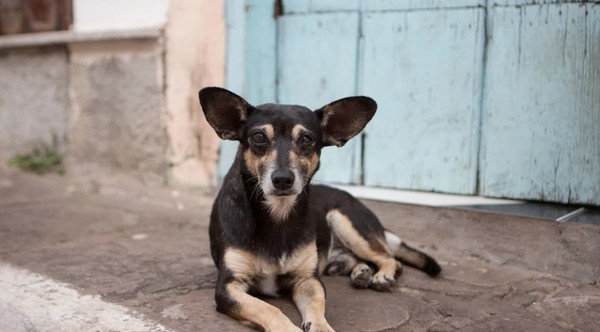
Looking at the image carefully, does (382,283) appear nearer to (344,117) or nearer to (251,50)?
(344,117)

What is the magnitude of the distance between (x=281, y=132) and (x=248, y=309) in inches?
28.2

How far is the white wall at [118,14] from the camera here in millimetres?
4902

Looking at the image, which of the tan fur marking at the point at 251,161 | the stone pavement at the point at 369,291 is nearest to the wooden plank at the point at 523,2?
the stone pavement at the point at 369,291

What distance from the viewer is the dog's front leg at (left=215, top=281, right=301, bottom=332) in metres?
2.30

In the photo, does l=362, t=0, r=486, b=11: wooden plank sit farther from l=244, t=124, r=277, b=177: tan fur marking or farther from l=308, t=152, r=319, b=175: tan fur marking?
l=244, t=124, r=277, b=177: tan fur marking

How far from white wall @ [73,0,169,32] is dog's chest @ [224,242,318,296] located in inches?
112

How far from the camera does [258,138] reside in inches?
98.4

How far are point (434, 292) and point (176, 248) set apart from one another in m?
1.51

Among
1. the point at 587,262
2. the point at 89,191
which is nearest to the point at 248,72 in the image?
the point at 89,191

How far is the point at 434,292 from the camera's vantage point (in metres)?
2.95

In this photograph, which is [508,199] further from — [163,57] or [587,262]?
[163,57]

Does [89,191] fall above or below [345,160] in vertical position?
below

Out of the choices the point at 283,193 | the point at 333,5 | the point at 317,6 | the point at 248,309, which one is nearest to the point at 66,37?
the point at 317,6

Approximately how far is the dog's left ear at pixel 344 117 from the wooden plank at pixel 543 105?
1.26 metres
